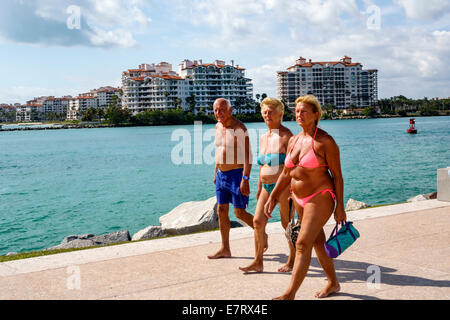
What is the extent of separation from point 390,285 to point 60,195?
2616 centimetres

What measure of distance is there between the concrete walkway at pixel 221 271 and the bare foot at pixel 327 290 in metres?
0.09

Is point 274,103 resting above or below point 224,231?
above

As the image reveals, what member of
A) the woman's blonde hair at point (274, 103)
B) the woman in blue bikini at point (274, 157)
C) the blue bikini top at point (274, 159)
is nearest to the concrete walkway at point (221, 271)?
the woman in blue bikini at point (274, 157)

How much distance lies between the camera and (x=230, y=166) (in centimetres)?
567

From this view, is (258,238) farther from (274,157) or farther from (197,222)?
(197,222)

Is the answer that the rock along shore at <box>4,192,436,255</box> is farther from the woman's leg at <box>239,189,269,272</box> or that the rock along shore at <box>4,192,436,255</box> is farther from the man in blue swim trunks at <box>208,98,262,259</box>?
the woman's leg at <box>239,189,269,272</box>

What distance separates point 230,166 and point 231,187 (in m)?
0.25

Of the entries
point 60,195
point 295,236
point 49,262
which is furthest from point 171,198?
point 295,236

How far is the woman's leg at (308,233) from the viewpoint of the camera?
12.8 feet

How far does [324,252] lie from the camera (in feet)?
13.9

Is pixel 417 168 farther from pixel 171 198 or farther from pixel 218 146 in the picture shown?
pixel 218 146

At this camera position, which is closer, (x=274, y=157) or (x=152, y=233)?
(x=274, y=157)

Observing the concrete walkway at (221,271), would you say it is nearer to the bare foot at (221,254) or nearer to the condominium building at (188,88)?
the bare foot at (221,254)

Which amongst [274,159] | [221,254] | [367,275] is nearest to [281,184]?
[274,159]
